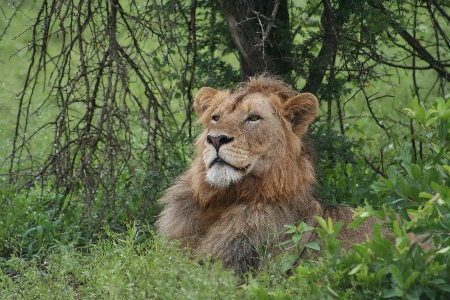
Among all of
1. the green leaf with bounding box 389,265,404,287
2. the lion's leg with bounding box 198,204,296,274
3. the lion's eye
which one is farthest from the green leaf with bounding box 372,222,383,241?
the lion's eye

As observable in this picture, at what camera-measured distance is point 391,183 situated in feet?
13.5

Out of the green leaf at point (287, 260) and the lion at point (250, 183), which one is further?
the lion at point (250, 183)

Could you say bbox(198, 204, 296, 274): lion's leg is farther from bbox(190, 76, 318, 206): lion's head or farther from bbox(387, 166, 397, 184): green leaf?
bbox(387, 166, 397, 184): green leaf

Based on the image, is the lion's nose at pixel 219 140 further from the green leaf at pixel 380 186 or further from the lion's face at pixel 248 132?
the green leaf at pixel 380 186

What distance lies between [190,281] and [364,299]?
0.87 m

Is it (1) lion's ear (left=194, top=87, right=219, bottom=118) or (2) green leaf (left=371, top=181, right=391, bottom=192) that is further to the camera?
(1) lion's ear (left=194, top=87, right=219, bottom=118)

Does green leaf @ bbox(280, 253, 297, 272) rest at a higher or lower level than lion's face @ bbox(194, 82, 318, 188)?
lower

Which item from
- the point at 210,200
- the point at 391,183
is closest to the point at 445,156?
the point at 391,183

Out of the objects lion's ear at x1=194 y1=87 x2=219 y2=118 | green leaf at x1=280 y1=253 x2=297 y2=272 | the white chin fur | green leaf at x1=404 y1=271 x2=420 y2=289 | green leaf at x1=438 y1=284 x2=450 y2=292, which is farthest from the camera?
lion's ear at x1=194 y1=87 x2=219 y2=118

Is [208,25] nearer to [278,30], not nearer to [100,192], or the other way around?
[278,30]

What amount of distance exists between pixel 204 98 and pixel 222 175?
92 cm

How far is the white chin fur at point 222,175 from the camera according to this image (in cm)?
Answer: 483

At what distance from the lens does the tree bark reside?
20.1 ft

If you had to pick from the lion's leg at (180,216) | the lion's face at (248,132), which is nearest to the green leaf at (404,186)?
the lion's face at (248,132)
